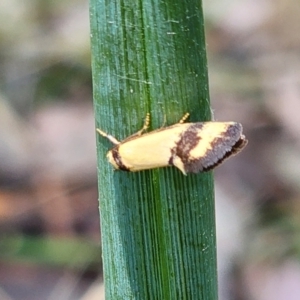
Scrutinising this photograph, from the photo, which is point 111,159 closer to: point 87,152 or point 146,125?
point 146,125

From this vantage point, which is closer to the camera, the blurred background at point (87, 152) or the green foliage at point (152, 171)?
the green foliage at point (152, 171)

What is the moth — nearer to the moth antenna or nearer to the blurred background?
the moth antenna

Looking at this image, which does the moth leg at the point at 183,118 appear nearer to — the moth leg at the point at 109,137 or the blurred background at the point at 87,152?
the moth leg at the point at 109,137

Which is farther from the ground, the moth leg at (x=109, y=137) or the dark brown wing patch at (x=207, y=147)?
the moth leg at (x=109, y=137)

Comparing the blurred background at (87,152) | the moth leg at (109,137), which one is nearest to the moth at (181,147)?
the moth leg at (109,137)

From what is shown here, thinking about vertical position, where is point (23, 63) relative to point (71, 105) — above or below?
above

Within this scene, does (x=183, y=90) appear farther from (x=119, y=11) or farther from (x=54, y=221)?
(x=54, y=221)

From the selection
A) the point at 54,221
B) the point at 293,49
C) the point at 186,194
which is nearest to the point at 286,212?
the point at 293,49

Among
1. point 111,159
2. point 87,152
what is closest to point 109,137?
point 111,159
